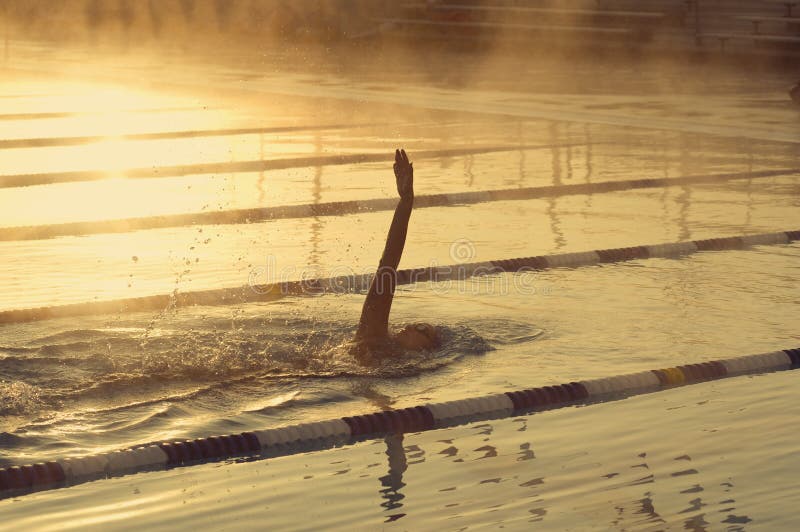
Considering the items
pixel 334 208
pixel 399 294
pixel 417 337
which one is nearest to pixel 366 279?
pixel 399 294

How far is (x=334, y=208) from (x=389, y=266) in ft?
14.4

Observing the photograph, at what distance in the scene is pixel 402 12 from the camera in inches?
1264

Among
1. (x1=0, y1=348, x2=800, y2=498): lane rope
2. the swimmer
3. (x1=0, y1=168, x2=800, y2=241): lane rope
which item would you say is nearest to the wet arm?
the swimmer

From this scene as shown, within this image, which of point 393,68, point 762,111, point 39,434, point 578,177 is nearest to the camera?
point 39,434

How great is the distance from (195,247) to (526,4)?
2189 centimetres

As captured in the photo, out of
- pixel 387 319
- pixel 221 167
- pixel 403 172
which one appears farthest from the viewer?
pixel 221 167

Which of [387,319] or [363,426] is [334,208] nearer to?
[387,319]

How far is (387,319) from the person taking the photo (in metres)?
6.26

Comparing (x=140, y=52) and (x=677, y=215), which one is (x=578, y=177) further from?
(x=140, y=52)

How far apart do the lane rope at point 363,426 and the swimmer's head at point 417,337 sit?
0.76 meters

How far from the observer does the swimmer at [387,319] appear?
19.9 ft

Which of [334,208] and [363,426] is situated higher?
[334,208]

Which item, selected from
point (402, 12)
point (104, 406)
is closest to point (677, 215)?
point (104, 406)

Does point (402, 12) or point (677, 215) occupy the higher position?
point (402, 12)
